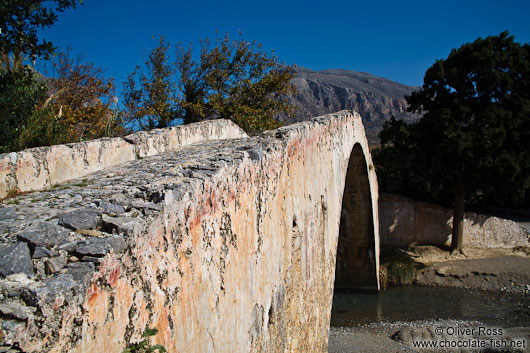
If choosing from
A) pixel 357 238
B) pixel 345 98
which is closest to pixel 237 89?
pixel 357 238

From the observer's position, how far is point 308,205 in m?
4.22

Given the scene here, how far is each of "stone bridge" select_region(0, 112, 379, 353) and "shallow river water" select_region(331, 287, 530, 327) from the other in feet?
23.6

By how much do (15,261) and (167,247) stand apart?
23.8 inches

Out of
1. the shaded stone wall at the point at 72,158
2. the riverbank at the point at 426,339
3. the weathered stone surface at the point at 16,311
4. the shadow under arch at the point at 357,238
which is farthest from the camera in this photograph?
the shadow under arch at the point at 357,238

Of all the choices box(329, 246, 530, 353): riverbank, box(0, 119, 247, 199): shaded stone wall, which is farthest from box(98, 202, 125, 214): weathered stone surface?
box(329, 246, 530, 353): riverbank

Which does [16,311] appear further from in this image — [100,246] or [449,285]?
[449,285]

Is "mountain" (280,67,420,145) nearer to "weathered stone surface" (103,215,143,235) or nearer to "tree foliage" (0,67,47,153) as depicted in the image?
"tree foliage" (0,67,47,153)

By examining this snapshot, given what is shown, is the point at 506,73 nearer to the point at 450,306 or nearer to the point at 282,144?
the point at 450,306

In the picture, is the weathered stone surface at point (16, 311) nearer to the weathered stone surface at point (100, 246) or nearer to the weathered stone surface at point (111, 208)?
the weathered stone surface at point (100, 246)

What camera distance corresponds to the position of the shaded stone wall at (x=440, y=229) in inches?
617

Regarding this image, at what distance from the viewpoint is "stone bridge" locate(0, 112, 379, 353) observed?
1.43 meters

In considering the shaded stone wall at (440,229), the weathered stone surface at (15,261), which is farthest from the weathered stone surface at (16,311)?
the shaded stone wall at (440,229)

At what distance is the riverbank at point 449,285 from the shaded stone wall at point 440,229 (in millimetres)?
465

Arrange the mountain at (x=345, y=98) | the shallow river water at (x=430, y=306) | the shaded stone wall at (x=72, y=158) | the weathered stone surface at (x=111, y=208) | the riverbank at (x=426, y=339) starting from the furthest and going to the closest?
1. the mountain at (x=345, y=98)
2. the shallow river water at (x=430, y=306)
3. the riverbank at (x=426, y=339)
4. the shaded stone wall at (x=72, y=158)
5. the weathered stone surface at (x=111, y=208)
